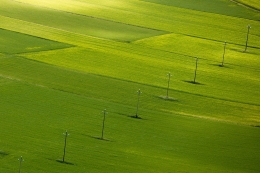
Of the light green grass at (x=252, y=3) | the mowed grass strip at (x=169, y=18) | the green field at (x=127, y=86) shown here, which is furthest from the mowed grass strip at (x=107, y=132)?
the light green grass at (x=252, y=3)

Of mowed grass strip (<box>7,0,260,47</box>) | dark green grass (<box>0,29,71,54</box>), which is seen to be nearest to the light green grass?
mowed grass strip (<box>7,0,260,47</box>)

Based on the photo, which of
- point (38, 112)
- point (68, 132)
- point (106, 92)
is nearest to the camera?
point (68, 132)

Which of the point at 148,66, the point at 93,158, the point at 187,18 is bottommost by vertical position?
the point at 93,158

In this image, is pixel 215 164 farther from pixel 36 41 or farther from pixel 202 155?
pixel 36 41

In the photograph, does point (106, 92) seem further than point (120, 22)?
No

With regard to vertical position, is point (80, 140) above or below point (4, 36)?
below

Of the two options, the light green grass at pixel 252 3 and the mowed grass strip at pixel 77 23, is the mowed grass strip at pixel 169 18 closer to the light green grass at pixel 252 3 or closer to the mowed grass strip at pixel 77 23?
the mowed grass strip at pixel 77 23

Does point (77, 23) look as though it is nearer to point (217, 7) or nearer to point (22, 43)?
point (22, 43)

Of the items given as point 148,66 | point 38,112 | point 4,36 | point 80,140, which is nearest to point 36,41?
point 4,36
